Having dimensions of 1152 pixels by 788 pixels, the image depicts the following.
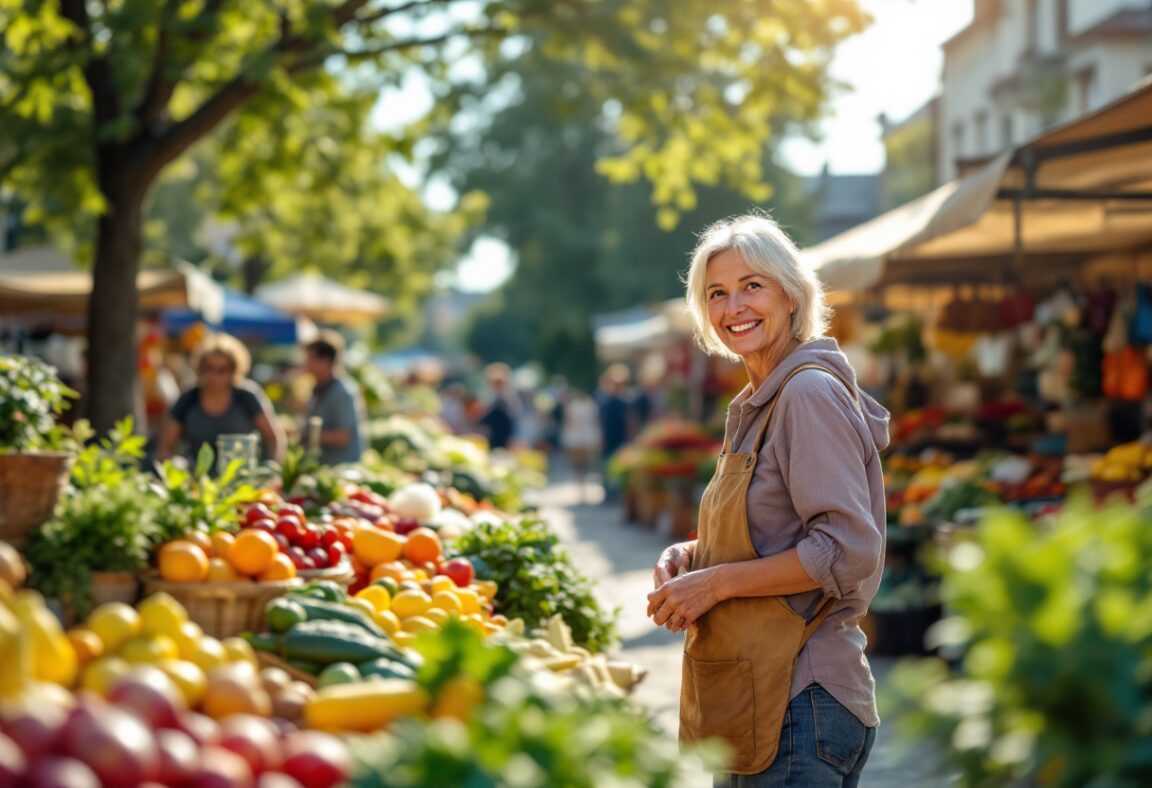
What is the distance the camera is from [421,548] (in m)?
4.89

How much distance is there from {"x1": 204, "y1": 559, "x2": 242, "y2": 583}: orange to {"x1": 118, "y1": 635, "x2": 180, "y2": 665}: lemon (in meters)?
1.35

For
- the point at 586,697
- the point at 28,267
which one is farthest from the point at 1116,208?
the point at 28,267

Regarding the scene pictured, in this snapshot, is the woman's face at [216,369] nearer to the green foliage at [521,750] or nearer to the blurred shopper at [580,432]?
the green foliage at [521,750]

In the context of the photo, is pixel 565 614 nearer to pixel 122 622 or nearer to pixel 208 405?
pixel 122 622

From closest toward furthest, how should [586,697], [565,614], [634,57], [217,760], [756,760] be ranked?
[217,760] → [586,697] → [756,760] → [565,614] → [634,57]

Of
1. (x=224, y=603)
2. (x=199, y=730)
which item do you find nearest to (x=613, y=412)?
(x=224, y=603)

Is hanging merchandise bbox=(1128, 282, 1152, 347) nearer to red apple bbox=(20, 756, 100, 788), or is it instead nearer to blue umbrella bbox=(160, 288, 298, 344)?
red apple bbox=(20, 756, 100, 788)

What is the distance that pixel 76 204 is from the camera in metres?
10.9

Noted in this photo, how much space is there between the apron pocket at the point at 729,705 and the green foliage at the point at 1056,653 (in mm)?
1231

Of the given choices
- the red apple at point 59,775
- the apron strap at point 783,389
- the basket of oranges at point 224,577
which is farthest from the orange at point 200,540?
the red apple at point 59,775

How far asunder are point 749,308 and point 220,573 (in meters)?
1.59

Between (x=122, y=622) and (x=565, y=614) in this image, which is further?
(x=565, y=614)

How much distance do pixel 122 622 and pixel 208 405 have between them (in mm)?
5876

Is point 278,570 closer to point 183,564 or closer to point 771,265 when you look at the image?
point 183,564
